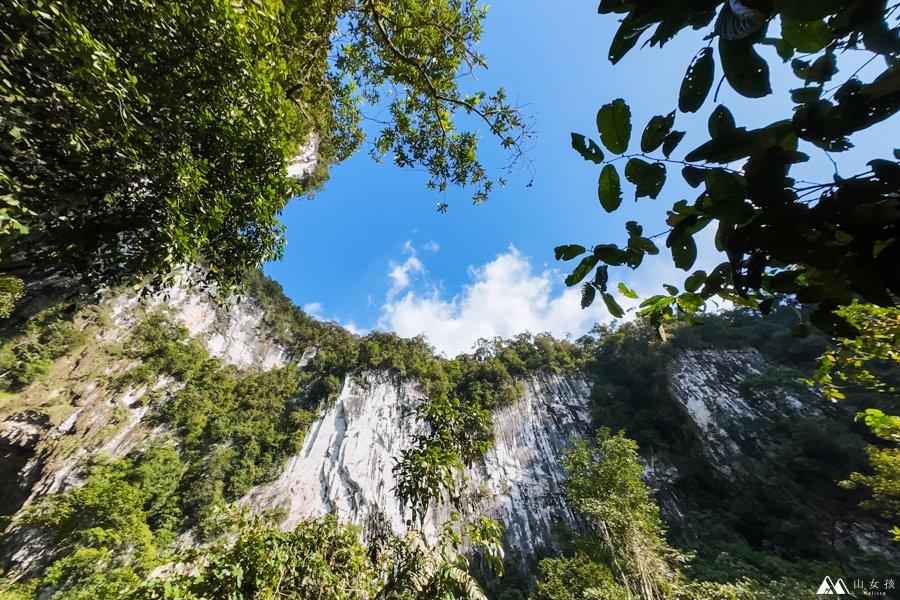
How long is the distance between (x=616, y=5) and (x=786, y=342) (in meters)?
30.7

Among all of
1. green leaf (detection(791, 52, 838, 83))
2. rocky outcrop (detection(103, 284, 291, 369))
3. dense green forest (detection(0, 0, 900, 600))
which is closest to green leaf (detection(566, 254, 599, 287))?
dense green forest (detection(0, 0, 900, 600))

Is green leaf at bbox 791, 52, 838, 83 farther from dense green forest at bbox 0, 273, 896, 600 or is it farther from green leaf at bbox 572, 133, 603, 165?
dense green forest at bbox 0, 273, 896, 600

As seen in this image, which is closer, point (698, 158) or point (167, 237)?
point (698, 158)

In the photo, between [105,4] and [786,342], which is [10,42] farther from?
[786,342]

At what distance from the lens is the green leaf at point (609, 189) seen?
801 mm

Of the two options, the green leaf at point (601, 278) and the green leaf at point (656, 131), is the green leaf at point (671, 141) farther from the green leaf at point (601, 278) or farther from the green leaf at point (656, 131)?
the green leaf at point (601, 278)

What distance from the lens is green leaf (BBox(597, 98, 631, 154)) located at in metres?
0.74

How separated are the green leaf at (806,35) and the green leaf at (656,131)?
0.23 meters

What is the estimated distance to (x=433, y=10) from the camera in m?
3.93

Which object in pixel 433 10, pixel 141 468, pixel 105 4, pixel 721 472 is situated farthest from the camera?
pixel 721 472

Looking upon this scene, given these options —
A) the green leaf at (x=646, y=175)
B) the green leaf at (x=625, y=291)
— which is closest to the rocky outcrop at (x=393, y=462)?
the green leaf at (x=625, y=291)

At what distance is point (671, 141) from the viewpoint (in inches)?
28.9

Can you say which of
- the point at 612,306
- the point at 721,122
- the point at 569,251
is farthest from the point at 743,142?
the point at 612,306

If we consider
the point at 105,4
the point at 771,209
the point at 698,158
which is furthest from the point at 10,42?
the point at 771,209
